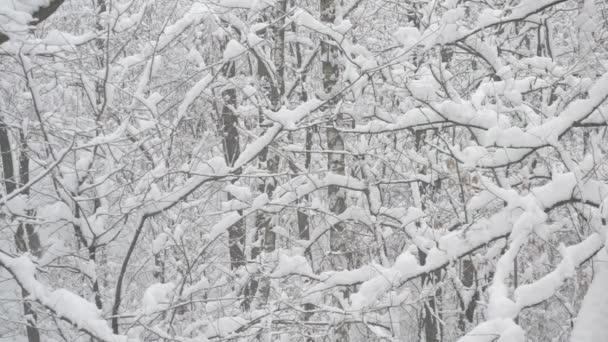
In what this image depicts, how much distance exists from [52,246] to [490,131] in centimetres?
325

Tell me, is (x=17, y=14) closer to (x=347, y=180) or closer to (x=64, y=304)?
(x=64, y=304)

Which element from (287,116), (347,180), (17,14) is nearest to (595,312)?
(287,116)

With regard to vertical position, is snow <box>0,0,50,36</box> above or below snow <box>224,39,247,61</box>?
below

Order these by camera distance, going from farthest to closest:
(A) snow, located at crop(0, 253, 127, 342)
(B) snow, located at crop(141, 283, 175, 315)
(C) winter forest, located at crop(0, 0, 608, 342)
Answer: (B) snow, located at crop(141, 283, 175, 315) → (A) snow, located at crop(0, 253, 127, 342) → (C) winter forest, located at crop(0, 0, 608, 342)

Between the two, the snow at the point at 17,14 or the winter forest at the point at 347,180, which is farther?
the winter forest at the point at 347,180

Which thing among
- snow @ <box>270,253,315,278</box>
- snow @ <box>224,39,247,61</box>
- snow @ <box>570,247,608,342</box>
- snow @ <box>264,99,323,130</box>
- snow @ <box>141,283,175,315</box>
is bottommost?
snow @ <box>570,247,608,342</box>

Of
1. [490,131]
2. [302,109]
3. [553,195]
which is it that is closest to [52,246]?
[302,109]

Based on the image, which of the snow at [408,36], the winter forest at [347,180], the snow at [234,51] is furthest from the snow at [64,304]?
the snow at [408,36]

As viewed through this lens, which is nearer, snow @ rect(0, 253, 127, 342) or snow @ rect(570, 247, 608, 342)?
snow @ rect(570, 247, 608, 342)

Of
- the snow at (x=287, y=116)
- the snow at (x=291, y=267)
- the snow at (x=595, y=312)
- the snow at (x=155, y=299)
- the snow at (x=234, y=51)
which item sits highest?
the snow at (x=234, y=51)

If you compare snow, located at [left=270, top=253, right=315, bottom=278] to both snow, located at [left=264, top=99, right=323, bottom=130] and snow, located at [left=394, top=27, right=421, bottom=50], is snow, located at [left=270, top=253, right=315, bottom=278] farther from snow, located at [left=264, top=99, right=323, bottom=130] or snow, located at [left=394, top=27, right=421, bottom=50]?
snow, located at [left=394, top=27, right=421, bottom=50]

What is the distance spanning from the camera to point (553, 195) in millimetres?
3029

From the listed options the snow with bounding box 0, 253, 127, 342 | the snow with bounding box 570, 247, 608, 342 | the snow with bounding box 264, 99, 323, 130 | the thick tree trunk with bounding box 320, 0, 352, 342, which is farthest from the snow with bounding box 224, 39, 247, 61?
the snow with bounding box 570, 247, 608, 342

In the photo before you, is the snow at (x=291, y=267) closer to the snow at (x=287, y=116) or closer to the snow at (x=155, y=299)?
the snow at (x=155, y=299)
